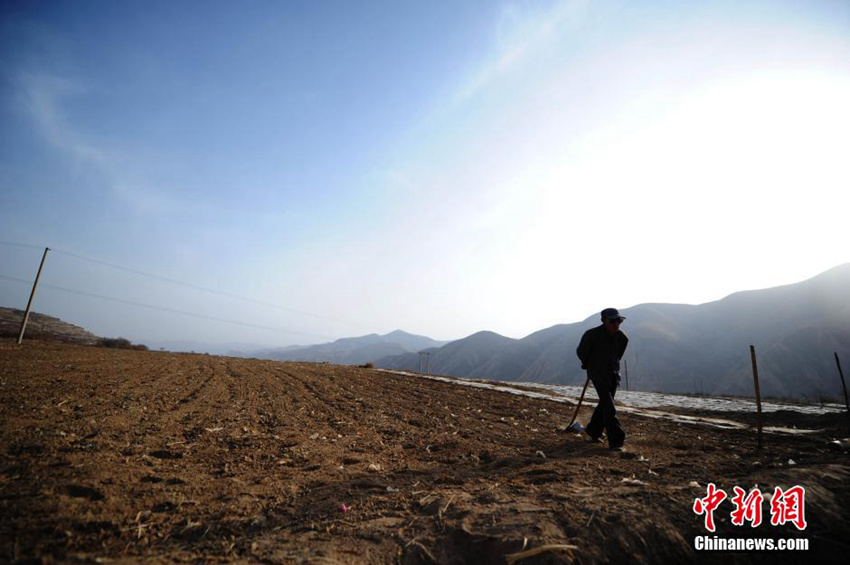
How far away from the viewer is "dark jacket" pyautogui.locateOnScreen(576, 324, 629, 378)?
6.67 metres

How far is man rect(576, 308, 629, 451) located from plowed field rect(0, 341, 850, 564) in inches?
17.9

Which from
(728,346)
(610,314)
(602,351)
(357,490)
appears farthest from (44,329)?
(728,346)

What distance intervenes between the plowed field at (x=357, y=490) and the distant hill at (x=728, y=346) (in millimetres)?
72622

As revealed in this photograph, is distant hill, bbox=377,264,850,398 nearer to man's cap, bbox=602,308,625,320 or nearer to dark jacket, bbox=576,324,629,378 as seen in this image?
dark jacket, bbox=576,324,629,378

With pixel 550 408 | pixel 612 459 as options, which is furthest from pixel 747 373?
pixel 612 459

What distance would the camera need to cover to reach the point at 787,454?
19.4ft

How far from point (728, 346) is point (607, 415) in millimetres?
108375

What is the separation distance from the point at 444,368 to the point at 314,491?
5382 inches

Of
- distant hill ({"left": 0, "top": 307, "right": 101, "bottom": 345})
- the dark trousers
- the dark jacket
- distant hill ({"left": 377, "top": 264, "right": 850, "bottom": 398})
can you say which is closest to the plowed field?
the dark trousers

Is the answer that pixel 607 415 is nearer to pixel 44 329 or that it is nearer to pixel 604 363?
pixel 604 363

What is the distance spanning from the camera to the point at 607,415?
6.16 metres

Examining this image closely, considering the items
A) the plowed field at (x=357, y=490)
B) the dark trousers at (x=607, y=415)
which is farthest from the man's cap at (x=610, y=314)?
the plowed field at (x=357, y=490)

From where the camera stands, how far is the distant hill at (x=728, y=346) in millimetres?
65750

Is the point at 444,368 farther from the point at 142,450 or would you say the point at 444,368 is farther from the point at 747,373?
the point at 142,450
